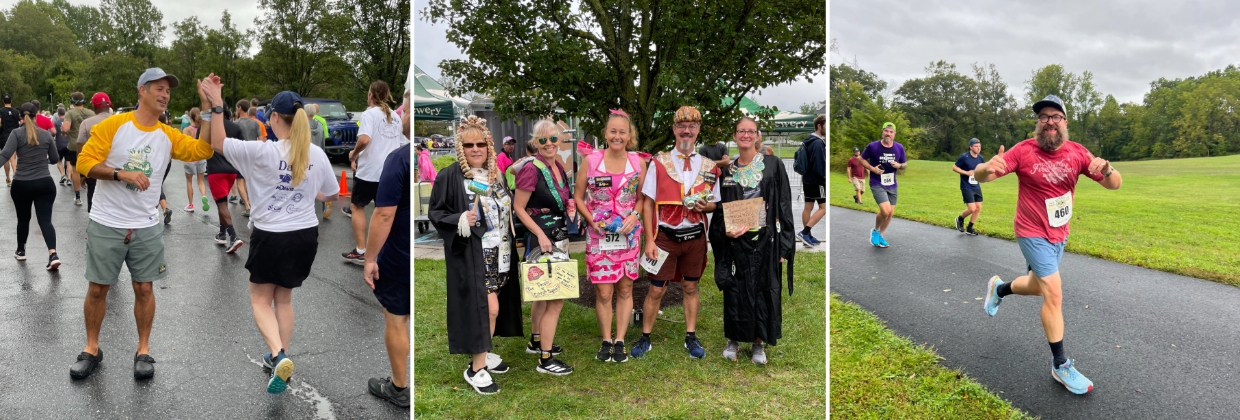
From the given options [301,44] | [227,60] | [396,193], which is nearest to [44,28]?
[227,60]

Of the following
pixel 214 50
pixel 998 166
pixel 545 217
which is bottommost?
pixel 545 217

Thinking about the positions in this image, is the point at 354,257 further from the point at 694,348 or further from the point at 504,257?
the point at 694,348

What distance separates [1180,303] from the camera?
6008mm

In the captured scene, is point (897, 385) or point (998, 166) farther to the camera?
point (998, 166)

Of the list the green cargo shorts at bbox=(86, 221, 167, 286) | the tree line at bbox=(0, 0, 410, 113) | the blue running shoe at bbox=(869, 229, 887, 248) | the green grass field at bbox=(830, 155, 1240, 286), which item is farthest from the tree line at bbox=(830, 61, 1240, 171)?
the green cargo shorts at bbox=(86, 221, 167, 286)

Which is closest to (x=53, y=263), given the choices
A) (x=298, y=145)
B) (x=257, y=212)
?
(x=257, y=212)

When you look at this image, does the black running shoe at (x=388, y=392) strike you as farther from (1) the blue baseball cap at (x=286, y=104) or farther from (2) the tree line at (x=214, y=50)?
(2) the tree line at (x=214, y=50)

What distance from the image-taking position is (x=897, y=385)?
407 cm

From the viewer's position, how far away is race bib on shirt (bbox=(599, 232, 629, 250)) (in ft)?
14.0

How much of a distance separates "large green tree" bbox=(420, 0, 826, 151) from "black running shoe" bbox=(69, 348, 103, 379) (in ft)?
9.33

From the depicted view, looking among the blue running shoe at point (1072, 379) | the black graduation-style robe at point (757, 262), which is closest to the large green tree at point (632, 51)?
the black graduation-style robe at point (757, 262)

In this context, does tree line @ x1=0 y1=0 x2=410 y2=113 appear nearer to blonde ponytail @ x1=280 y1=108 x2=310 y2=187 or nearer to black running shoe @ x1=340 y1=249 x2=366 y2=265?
black running shoe @ x1=340 y1=249 x2=366 y2=265

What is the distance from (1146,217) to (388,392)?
566 inches

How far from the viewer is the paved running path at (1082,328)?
153 inches
